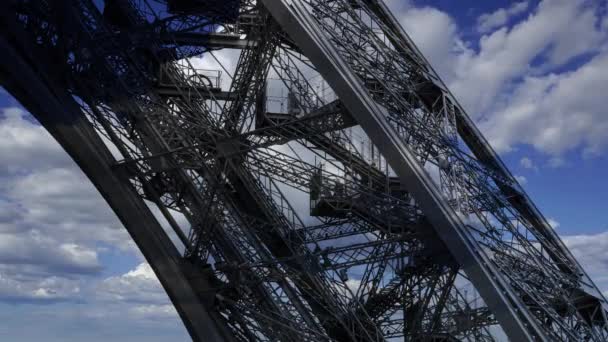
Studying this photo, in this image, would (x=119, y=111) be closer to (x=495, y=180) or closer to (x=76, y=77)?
(x=76, y=77)

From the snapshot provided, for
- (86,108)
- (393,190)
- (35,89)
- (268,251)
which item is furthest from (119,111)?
(393,190)

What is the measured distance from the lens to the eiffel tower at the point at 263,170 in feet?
49.0

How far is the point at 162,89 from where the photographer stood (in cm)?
1841

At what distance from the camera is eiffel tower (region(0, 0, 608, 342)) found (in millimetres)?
14930

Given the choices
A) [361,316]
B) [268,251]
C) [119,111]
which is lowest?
[361,316]

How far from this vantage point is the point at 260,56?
16.1m

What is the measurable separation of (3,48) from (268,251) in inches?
307

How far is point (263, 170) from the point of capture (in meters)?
17.1

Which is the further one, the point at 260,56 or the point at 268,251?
the point at 268,251

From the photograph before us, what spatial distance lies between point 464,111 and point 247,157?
5.16 m

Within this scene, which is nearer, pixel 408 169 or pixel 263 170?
pixel 408 169

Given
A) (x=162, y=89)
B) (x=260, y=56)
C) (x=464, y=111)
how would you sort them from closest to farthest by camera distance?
(x=260, y=56) < (x=464, y=111) < (x=162, y=89)

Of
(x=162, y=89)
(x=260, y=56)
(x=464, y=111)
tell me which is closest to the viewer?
(x=260, y=56)

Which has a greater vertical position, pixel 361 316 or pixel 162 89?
pixel 162 89
